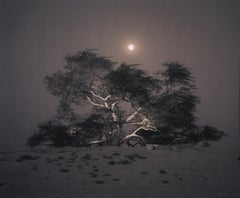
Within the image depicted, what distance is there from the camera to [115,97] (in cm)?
2462

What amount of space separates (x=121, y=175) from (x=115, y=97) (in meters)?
12.1

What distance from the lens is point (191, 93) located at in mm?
25203

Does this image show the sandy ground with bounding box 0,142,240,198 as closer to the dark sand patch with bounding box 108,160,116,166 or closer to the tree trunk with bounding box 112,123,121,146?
the dark sand patch with bounding box 108,160,116,166

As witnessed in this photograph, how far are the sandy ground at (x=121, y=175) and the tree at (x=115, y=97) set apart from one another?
6135mm

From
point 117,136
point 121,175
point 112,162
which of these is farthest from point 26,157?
point 117,136

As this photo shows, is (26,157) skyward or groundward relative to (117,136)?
groundward

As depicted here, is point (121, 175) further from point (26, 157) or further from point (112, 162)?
point (26, 157)

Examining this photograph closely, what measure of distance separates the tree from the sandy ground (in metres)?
6.13

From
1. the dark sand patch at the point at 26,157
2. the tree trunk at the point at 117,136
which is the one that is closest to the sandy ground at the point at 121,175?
the dark sand patch at the point at 26,157

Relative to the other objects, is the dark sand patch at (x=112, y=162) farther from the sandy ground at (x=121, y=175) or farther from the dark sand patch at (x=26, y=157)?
the dark sand patch at (x=26, y=157)

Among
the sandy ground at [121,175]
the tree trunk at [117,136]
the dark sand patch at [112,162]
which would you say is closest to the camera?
the sandy ground at [121,175]

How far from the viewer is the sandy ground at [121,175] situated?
413 inches

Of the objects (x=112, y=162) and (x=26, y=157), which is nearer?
(x=112, y=162)

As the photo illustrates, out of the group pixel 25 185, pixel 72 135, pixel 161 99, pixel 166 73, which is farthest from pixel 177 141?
pixel 25 185
